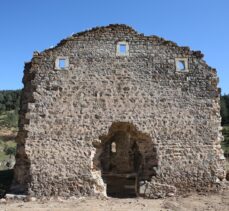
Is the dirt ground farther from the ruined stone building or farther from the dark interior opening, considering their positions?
the dark interior opening

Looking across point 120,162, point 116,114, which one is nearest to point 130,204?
point 116,114

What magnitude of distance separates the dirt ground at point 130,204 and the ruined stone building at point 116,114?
1.57 feet

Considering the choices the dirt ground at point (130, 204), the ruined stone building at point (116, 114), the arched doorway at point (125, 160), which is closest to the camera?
the dirt ground at point (130, 204)

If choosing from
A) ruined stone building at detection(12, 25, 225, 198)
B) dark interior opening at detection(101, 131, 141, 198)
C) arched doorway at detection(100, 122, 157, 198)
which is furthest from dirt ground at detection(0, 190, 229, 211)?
dark interior opening at detection(101, 131, 141, 198)

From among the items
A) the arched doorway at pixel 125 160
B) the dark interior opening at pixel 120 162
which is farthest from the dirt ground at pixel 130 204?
the dark interior opening at pixel 120 162

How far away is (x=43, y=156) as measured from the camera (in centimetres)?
984

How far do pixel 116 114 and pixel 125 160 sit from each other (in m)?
4.62

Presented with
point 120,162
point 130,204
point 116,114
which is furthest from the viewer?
point 120,162

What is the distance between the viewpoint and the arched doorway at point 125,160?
10.2 meters

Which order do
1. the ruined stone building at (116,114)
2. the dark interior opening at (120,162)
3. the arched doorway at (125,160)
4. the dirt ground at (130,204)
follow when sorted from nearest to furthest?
the dirt ground at (130,204)
the ruined stone building at (116,114)
the arched doorway at (125,160)
the dark interior opening at (120,162)

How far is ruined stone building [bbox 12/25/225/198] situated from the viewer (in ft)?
32.2

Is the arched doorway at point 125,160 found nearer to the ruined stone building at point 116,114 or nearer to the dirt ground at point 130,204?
the ruined stone building at point 116,114

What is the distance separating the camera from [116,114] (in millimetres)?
10195

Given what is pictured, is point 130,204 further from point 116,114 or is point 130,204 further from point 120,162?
point 120,162
